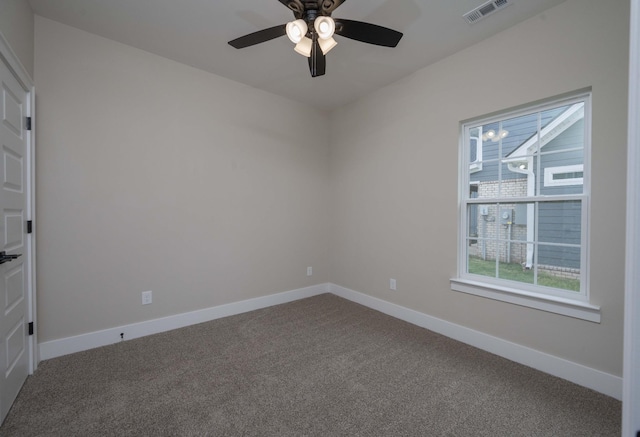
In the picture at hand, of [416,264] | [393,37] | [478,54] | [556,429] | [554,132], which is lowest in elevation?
[556,429]

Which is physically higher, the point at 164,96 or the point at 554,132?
the point at 164,96

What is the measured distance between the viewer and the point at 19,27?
1.96 meters

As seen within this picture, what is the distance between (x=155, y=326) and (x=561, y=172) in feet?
12.9

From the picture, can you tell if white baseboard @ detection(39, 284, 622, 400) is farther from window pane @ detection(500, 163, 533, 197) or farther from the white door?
window pane @ detection(500, 163, 533, 197)

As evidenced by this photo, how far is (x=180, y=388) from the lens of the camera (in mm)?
1989

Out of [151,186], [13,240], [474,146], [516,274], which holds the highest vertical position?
[474,146]

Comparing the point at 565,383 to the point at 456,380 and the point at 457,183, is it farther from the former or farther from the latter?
the point at 457,183

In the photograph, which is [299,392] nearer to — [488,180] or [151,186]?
[151,186]

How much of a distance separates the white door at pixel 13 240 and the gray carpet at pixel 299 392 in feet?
0.70

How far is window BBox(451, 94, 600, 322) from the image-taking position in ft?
7.01

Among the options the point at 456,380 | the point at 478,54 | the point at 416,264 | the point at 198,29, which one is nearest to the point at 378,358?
the point at 456,380

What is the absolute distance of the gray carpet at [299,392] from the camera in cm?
164

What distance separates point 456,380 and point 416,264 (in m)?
1.25

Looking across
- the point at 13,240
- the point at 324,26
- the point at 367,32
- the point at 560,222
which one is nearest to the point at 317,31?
the point at 324,26
